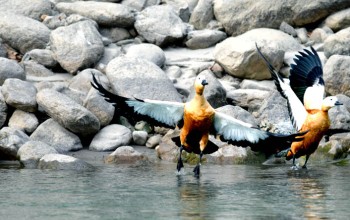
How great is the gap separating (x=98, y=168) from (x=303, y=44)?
25.5 ft

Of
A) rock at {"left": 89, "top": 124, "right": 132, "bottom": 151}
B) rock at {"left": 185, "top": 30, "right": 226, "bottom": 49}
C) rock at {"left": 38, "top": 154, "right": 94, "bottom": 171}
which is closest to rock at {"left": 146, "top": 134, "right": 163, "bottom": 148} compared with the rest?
rock at {"left": 89, "top": 124, "right": 132, "bottom": 151}

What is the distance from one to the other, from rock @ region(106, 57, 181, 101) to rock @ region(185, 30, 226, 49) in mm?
2354

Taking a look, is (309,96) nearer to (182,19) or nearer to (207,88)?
(207,88)

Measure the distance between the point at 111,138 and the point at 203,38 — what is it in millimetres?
4758

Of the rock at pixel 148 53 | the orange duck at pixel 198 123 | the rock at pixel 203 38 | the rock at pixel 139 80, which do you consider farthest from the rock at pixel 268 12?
the orange duck at pixel 198 123

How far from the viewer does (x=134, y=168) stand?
41.0 ft

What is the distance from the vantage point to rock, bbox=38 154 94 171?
12180 mm

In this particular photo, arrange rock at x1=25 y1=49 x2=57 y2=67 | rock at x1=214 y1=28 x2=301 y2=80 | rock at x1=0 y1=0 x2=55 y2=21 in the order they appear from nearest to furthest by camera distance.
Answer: rock at x1=214 y1=28 x2=301 y2=80 < rock at x1=25 y1=49 x2=57 y2=67 < rock at x1=0 y1=0 x2=55 y2=21

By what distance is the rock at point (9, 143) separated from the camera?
13.4 m

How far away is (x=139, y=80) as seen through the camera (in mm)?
16266

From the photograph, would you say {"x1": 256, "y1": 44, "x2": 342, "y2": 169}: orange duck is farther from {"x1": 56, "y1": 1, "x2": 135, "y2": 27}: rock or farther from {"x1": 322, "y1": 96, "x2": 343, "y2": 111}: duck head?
{"x1": 56, "y1": 1, "x2": 135, "y2": 27}: rock

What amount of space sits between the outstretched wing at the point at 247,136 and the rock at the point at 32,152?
2611 millimetres

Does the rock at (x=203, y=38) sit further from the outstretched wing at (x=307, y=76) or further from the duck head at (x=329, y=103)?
the duck head at (x=329, y=103)

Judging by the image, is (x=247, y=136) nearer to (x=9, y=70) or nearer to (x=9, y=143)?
(x=9, y=143)
